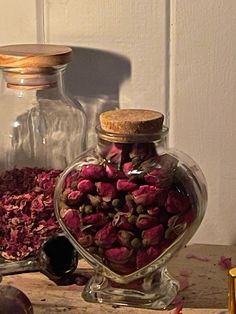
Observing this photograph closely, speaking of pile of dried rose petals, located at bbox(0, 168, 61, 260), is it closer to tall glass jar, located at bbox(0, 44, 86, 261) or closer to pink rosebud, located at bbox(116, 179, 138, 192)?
tall glass jar, located at bbox(0, 44, 86, 261)

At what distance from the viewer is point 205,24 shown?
3.09 ft

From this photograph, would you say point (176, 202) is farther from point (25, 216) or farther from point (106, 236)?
point (25, 216)

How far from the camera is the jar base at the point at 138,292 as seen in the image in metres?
0.83

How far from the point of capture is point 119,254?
0.80 m

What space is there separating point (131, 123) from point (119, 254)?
0.42 ft

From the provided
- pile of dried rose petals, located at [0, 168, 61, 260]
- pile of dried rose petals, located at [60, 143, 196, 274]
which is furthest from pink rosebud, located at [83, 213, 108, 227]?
pile of dried rose petals, located at [0, 168, 61, 260]

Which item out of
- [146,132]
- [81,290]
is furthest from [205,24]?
[81,290]

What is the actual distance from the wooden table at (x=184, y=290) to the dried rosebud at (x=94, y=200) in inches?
4.2

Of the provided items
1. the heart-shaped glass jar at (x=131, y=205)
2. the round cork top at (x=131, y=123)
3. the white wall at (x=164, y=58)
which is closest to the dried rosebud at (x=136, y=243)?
the heart-shaped glass jar at (x=131, y=205)

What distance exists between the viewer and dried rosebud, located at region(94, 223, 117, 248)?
0.79 m

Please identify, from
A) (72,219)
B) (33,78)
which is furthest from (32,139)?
(72,219)

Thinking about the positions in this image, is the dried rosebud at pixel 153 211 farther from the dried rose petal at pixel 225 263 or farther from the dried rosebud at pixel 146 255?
the dried rose petal at pixel 225 263

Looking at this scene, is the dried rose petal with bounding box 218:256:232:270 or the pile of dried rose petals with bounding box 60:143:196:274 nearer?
the pile of dried rose petals with bounding box 60:143:196:274

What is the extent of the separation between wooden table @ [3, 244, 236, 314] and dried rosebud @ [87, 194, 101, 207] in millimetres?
108
